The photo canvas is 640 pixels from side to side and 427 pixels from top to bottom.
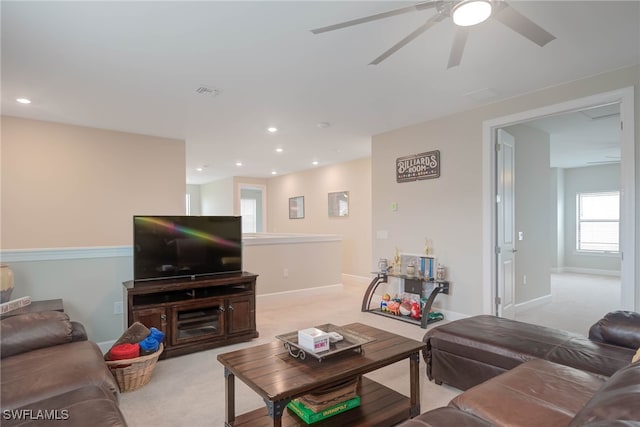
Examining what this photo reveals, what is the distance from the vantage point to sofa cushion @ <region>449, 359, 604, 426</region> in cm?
143

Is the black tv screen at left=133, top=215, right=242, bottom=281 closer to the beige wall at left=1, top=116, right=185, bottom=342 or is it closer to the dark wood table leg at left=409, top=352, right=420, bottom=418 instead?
the beige wall at left=1, top=116, right=185, bottom=342

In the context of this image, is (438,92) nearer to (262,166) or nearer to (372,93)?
(372,93)

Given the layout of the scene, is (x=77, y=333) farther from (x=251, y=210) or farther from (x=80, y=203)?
(x=251, y=210)

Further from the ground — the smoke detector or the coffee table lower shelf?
the smoke detector

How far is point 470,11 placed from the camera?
171 cm

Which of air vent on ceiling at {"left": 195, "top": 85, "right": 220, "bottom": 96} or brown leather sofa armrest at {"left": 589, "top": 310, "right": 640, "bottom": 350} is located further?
air vent on ceiling at {"left": 195, "top": 85, "right": 220, "bottom": 96}

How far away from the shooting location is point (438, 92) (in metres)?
3.57

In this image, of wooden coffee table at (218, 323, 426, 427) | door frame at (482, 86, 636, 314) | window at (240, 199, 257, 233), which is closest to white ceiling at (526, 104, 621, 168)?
door frame at (482, 86, 636, 314)

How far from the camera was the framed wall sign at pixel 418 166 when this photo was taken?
4500 mm

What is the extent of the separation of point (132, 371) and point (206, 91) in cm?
254

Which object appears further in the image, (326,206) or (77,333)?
(326,206)

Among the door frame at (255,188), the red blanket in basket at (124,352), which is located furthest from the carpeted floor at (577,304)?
the door frame at (255,188)

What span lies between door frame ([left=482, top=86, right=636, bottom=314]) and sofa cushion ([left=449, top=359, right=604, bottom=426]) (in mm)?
1789

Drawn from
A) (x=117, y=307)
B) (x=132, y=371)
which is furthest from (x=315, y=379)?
(x=117, y=307)
